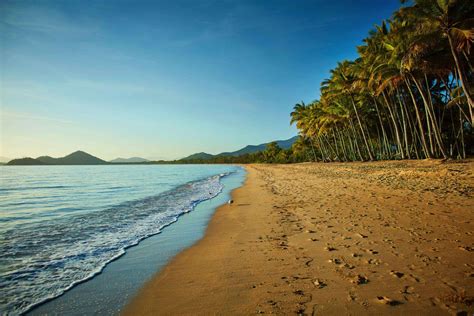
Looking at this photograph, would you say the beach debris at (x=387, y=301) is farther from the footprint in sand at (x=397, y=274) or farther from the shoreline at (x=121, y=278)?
the shoreline at (x=121, y=278)

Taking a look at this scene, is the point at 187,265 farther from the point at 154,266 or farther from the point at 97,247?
the point at 97,247

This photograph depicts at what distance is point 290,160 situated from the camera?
9075 cm

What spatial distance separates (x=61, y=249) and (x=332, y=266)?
22.3 ft

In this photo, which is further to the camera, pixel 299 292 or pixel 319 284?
pixel 319 284

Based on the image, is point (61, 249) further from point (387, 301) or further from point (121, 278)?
point (387, 301)

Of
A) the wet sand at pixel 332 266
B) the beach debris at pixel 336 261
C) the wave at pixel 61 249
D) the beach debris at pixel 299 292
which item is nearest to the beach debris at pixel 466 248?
the wet sand at pixel 332 266

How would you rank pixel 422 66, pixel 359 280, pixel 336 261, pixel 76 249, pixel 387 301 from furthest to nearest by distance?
pixel 422 66 → pixel 76 249 → pixel 336 261 → pixel 359 280 → pixel 387 301

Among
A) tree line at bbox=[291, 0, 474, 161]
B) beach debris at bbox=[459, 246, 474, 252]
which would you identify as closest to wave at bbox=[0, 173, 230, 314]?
beach debris at bbox=[459, 246, 474, 252]

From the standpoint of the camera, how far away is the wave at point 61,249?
4.43 meters

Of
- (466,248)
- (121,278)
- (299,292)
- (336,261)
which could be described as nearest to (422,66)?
(466,248)

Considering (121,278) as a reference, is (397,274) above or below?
above

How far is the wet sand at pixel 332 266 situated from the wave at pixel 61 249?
1766 mm

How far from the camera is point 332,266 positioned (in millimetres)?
4480

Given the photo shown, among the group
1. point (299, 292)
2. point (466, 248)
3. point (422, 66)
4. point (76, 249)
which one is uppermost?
point (422, 66)
